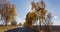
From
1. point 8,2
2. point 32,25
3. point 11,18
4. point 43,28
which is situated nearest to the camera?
point 43,28

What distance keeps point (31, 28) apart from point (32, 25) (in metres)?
1.10

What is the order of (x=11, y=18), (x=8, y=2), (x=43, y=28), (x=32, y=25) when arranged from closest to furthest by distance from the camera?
(x=43, y=28), (x=8, y=2), (x=32, y=25), (x=11, y=18)

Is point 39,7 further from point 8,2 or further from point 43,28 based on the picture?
point 8,2

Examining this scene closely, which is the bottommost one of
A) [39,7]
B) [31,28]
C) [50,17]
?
[31,28]

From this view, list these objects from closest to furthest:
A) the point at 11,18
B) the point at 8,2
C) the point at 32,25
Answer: the point at 8,2, the point at 32,25, the point at 11,18

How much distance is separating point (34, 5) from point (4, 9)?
3.91 metres

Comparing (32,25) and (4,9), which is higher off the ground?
(4,9)

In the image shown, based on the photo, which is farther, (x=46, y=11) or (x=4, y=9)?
(x=4, y=9)

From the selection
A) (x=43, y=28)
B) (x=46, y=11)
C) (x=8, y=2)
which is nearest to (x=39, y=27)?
(x=43, y=28)

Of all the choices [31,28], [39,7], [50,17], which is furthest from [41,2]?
[31,28]

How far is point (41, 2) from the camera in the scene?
1909cm

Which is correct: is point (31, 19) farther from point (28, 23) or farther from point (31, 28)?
point (31, 28)

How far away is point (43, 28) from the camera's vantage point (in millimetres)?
18656

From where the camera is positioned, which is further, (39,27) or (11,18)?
(11,18)
